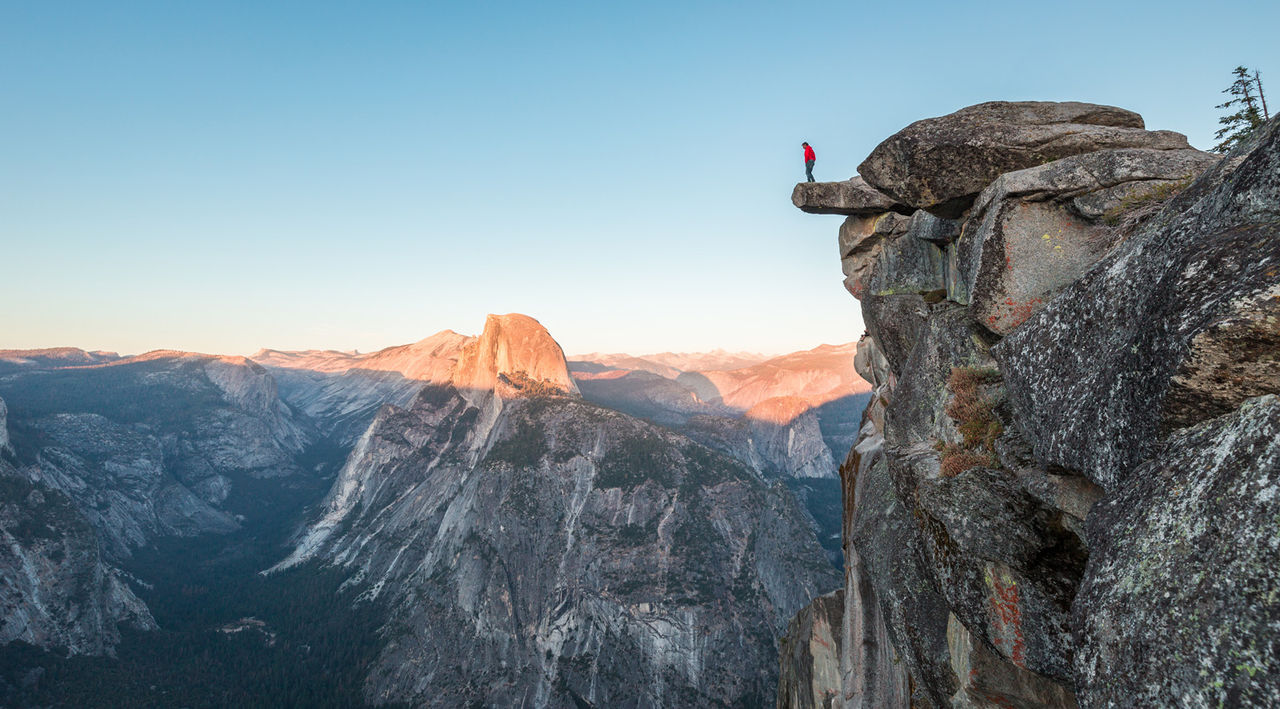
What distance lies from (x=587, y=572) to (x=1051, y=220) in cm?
13656

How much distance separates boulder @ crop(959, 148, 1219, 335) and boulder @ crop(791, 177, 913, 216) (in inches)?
420

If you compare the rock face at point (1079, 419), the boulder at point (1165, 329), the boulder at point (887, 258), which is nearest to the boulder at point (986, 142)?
the rock face at point (1079, 419)

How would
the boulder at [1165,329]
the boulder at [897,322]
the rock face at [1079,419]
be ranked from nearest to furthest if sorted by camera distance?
1. the rock face at [1079,419]
2. the boulder at [1165,329]
3. the boulder at [897,322]

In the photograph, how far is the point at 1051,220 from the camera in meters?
14.4

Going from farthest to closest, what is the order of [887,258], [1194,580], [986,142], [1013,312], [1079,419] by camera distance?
[887,258], [986,142], [1013,312], [1079,419], [1194,580]

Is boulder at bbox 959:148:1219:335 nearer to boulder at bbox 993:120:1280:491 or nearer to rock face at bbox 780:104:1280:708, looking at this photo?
rock face at bbox 780:104:1280:708

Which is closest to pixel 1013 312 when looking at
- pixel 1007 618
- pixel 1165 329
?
pixel 1007 618

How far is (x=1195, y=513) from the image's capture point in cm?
616

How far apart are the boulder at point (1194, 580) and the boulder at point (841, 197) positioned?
20831 millimetres

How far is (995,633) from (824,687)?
919 inches

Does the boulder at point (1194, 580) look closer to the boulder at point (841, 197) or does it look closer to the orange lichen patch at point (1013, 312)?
the orange lichen patch at point (1013, 312)

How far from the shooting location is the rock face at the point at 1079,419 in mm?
5977

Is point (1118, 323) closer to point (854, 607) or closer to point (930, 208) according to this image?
point (930, 208)

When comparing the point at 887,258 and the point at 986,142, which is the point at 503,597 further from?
the point at 986,142
